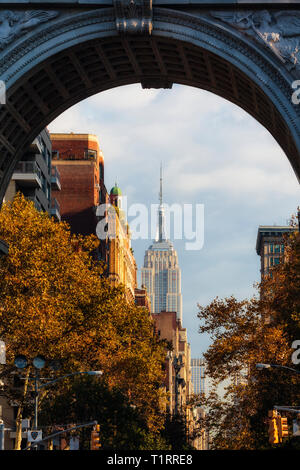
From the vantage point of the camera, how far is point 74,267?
5856cm

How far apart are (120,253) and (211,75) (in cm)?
9496

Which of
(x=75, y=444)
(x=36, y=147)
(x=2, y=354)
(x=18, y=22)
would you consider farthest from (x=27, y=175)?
(x=18, y=22)

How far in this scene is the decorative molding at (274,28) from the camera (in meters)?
37.7

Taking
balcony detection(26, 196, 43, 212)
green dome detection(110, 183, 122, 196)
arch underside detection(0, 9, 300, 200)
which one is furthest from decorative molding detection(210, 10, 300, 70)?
green dome detection(110, 183, 122, 196)

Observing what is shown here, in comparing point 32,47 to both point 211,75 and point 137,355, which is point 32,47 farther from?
point 137,355

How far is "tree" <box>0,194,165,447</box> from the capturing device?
2151 inches

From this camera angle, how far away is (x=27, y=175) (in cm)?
7638

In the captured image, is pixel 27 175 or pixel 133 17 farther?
pixel 27 175

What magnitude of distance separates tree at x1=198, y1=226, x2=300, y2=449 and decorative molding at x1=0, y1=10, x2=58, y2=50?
27145mm

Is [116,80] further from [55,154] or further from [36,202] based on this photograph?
[55,154]

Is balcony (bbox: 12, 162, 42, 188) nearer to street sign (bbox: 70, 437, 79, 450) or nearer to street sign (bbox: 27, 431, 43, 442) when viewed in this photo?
street sign (bbox: 70, 437, 79, 450)

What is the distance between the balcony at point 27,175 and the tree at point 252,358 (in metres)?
20.5

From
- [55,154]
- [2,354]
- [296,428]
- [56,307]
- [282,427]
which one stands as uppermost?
[55,154]

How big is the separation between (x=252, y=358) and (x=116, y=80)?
79.5ft
